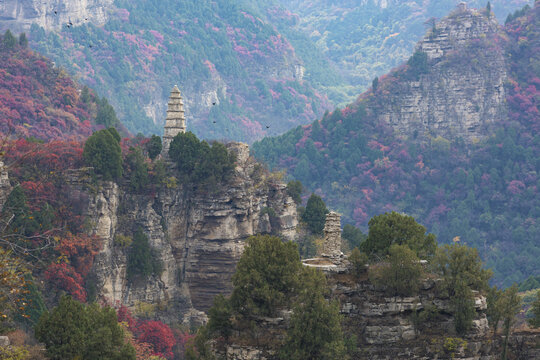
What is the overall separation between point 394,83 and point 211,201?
80.1 meters

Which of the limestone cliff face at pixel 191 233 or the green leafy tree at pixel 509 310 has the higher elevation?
the limestone cliff face at pixel 191 233

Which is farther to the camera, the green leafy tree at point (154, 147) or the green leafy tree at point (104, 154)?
the green leafy tree at point (154, 147)

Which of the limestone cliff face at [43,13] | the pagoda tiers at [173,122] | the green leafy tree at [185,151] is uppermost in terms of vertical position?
the limestone cliff face at [43,13]

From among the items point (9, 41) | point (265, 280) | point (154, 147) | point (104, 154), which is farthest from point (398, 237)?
point (9, 41)

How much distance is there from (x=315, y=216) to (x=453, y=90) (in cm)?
7222

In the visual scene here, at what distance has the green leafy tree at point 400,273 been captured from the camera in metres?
58.4

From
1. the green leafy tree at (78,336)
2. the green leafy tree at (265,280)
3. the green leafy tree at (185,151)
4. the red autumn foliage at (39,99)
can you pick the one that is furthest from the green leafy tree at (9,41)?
the green leafy tree at (78,336)

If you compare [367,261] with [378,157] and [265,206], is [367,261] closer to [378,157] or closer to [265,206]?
[265,206]

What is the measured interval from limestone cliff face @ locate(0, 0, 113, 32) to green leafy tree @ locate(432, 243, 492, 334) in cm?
12611

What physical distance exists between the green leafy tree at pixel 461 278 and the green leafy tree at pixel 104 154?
35.1 meters

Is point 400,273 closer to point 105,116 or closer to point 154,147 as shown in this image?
point 154,147

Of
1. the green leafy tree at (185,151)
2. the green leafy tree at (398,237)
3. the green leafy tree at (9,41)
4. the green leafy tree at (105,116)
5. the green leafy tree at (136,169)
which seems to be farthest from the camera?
the green leafy tree at (9,41)

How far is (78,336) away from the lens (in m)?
53.3

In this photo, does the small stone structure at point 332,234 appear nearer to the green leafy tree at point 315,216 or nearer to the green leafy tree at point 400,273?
the green leafy tree at point 400,273
